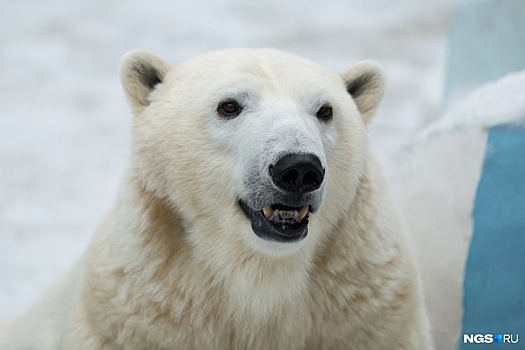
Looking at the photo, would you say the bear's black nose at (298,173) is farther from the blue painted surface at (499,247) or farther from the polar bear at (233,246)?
the blue painted surface at (499,247)

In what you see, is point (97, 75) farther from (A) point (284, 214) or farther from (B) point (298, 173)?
(B) point (298, 173)

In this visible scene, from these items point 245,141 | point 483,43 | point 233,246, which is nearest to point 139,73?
point 245,141

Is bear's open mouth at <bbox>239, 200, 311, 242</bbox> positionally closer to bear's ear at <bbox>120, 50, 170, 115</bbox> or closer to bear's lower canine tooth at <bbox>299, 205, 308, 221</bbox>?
bear's lower canine tooth at <bbox>299, 205, 308, 221</bbox>

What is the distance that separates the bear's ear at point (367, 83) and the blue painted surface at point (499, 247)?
0.90m

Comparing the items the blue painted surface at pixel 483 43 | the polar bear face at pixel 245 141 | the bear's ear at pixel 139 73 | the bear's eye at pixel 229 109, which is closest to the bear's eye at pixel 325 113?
the polar bear face at pixel 245 141

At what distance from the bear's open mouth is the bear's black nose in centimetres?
11

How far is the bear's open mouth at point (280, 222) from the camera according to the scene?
262 cm

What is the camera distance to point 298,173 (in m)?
2.48

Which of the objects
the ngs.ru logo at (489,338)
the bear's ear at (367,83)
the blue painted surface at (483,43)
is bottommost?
the ngs.ru logo at (489,338)

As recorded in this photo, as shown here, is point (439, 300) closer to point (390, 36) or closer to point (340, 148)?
point (340, 148)

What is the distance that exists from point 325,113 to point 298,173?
0.48 m

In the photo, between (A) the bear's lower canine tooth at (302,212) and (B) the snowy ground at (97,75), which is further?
(B) the snowy ground at (97,75)

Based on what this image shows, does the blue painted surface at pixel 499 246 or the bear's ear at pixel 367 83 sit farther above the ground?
the bear's ear at pixel 367 83

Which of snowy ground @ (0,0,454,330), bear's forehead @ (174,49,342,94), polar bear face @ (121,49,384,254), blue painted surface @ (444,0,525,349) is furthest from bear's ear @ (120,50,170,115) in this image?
snowy ground @ (0,0,454,330)
